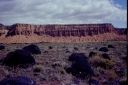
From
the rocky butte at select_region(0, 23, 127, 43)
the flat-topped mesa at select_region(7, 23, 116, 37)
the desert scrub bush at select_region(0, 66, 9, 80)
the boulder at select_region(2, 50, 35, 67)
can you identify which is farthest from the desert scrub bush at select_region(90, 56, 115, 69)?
the flat-topped mesa at select_region(7, 23, 116, 37)

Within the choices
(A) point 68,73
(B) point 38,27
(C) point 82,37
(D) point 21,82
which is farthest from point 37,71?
(B) point 38,27

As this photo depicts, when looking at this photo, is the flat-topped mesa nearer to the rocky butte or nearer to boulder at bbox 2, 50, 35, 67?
the rocky butte

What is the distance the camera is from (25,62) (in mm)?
18938

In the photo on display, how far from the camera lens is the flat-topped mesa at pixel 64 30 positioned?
12044 cm

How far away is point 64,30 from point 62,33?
5.32ft

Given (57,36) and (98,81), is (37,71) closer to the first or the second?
(98,81)

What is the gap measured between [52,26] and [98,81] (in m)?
112

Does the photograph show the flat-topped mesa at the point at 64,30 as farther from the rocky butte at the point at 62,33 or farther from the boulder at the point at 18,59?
the boulder at the point at 18,59

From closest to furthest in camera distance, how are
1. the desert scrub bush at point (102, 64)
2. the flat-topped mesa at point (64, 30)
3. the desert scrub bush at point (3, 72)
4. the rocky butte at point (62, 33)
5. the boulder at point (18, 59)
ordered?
1. the desert scrub bush at point (3, 72)
2. the boulder at point (18, 59)
3. the desert scrub bush at point (102, 64)
4. the rocky butte at point (62, 33)
5. the flat-topped mesa at point (64, 30)

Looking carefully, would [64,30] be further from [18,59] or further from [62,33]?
[18,59]

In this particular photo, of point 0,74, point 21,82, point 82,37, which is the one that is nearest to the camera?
point 21,82

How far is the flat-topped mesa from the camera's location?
120438mm

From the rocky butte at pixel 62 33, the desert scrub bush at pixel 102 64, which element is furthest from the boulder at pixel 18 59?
the rocky butte at pixel 62 33

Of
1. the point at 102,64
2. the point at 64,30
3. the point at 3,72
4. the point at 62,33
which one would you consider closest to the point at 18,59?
the point at 3,72
